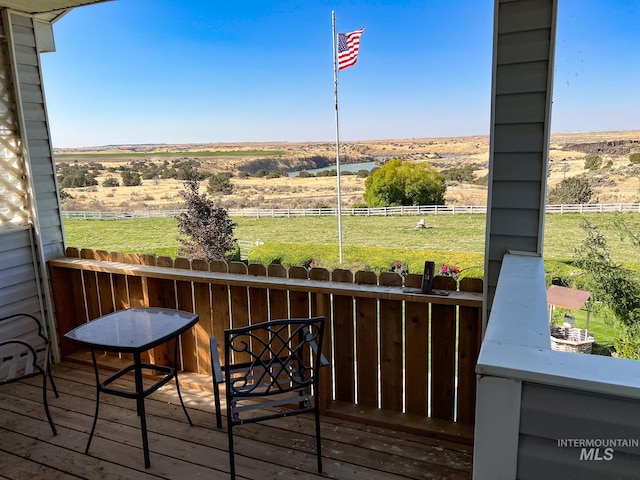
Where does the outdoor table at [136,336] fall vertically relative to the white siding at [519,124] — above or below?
below

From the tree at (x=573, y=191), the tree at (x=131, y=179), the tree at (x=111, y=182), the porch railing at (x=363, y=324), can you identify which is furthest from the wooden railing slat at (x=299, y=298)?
the tree at (x=131, y=179)

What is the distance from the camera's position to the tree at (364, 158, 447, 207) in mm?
12430

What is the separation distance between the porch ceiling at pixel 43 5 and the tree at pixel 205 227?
9.50 metres

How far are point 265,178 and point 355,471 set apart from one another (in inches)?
582

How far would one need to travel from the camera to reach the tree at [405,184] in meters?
12.4

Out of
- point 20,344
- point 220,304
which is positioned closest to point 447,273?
point 220,304

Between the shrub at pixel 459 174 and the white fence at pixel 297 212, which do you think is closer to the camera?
the shrub at pixel 459 174

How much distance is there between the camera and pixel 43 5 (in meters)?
2.78

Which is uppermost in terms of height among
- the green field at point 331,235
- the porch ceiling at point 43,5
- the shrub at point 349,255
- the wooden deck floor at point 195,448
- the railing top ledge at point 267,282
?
the porch ceiling at point 43,5

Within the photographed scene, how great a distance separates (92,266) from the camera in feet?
9.74

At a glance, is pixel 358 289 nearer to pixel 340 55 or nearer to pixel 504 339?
pixel 504 339

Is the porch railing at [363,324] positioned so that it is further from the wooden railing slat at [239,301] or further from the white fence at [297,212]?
the white fence at [297,212]

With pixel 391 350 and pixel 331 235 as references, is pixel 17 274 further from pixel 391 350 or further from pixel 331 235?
pixel 331 235

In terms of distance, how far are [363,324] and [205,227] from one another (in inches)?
423
